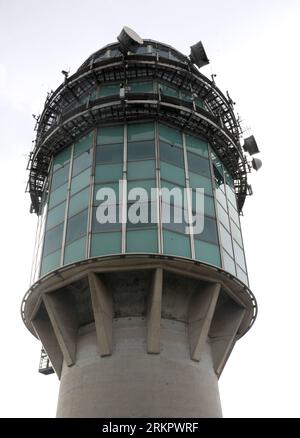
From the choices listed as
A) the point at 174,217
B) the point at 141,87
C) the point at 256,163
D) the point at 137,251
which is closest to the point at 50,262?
the point at 137,251

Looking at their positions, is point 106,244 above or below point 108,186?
below

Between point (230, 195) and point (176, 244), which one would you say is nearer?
point (176, 244)

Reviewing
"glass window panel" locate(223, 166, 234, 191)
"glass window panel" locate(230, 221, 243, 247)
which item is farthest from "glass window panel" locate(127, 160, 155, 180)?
"glass window panel" locate(223, 166, 234, 191)

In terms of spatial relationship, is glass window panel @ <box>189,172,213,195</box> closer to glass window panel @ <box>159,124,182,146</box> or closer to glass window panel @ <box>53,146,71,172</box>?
glass window panel @ <box>159,124,182,146</box>

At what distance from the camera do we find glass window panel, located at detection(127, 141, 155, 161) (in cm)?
2339

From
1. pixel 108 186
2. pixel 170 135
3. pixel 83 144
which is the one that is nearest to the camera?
pixel 108 186

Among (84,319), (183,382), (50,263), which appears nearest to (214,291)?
(183,382)

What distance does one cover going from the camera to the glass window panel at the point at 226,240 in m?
22.8

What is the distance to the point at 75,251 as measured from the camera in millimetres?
21250

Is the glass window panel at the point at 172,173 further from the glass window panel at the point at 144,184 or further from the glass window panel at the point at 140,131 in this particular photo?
the glass window panel at the point at 140,131

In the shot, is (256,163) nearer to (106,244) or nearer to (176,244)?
(176,244)

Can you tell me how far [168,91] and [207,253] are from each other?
9.94m
